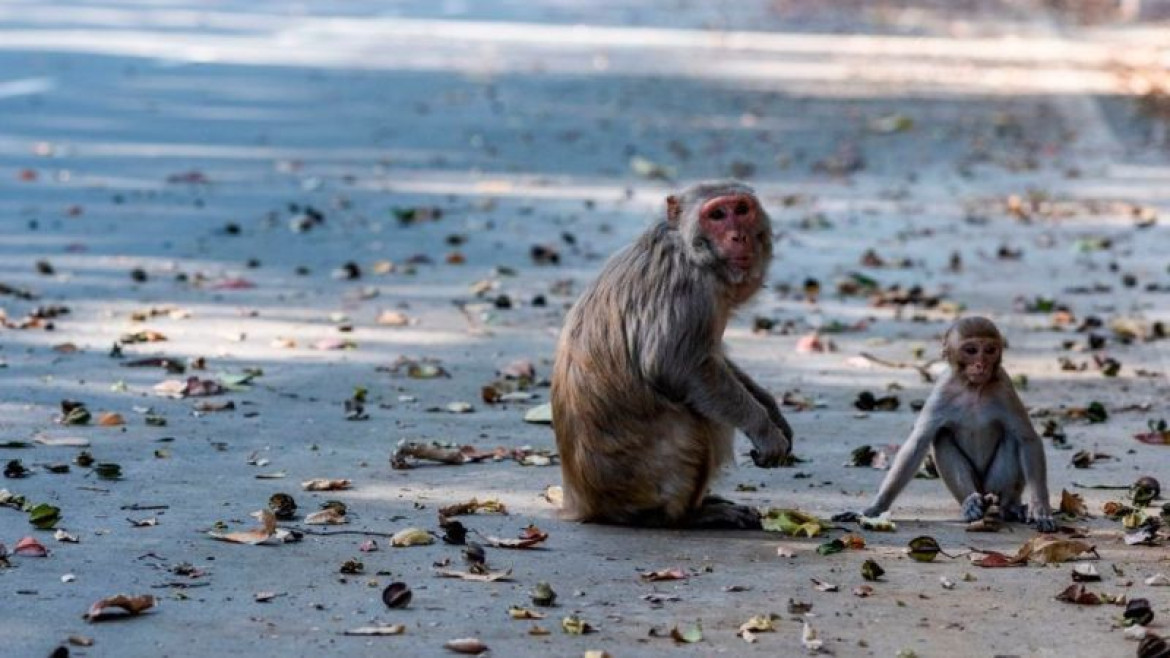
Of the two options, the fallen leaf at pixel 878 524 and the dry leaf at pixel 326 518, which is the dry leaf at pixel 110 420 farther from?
the fallen leaf at pixel 878 524

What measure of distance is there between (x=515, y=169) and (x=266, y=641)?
1410 centimetres

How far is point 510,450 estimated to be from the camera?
945 centimetres

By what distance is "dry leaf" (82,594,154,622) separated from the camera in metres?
6.51

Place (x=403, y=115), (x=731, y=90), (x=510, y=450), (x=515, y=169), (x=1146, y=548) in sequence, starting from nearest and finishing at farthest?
(x=1146, y=548) < (x=510, y=450) < (x=515, y=169) < (x=403, y=115) < (x=731, y=90)

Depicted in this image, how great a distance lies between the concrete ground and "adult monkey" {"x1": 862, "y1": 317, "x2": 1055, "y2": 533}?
0.22 m

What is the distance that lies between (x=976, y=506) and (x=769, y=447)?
79 cm

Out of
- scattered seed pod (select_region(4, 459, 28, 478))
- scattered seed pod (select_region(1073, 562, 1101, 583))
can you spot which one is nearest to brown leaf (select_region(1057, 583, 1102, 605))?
scattered seed pod (select_region(1073, 562, 1101, 583))

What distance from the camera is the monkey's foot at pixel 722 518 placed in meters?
8.14

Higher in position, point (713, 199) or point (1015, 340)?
point (713, 199)

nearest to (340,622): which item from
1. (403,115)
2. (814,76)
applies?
(403,115)

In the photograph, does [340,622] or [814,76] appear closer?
[340,622]

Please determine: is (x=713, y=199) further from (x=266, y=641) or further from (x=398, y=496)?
(x=266, y=641)

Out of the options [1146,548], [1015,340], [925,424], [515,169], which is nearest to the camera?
[1146,548]

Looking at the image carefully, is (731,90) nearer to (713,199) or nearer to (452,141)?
(452,141)
